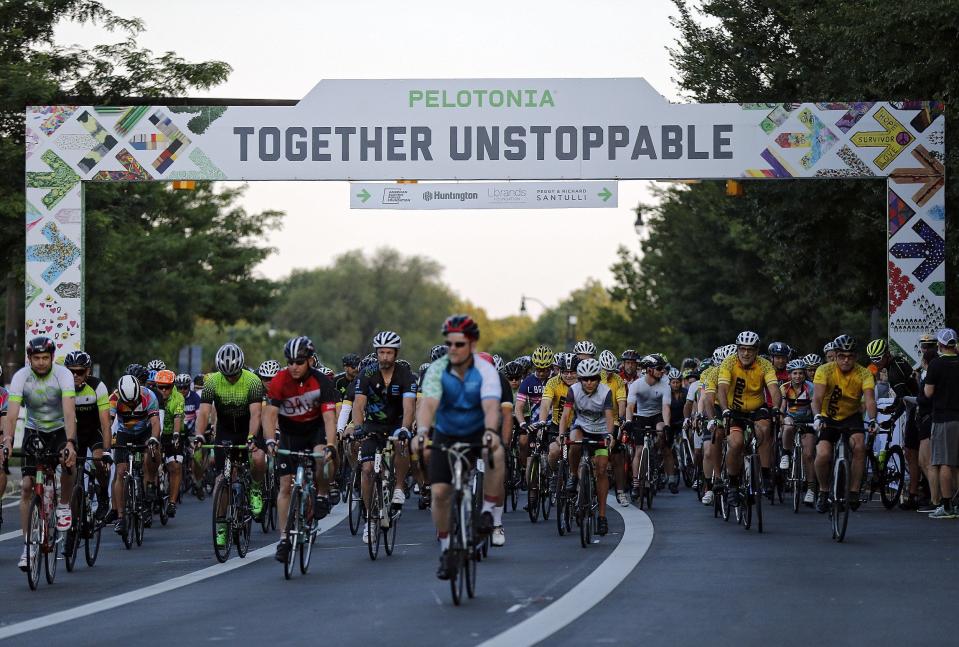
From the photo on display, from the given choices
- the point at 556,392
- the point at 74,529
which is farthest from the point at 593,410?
the point at 74,529

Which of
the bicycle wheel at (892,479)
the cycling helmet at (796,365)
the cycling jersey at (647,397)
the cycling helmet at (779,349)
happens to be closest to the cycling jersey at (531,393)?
the cycling jersey at (647,397)

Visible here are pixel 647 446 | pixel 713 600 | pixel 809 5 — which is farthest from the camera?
pixel 809 5

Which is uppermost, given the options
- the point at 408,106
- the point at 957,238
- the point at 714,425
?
the point at 408,106

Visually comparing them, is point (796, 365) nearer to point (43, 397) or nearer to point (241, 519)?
point (241, 519)

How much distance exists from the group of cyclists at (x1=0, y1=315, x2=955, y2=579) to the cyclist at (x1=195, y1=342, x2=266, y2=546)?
18 millimetres

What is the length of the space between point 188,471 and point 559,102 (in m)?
7.88

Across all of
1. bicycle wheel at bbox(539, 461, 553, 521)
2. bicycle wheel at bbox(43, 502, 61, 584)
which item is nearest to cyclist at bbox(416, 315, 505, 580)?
bicycle wheel at bbox(43, 502, 61, 584)

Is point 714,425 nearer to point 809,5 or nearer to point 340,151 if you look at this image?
point 340,151

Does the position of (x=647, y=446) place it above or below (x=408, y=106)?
below

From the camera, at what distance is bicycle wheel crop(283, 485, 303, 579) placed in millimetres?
13570

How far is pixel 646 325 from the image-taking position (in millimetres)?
69438

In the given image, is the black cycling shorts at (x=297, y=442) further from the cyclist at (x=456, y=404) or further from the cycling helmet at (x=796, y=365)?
the cycling helmet at (x=796, y=365)

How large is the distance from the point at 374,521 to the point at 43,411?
9.79ft

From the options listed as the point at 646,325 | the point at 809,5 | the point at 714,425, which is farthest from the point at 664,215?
the point at 714,425
